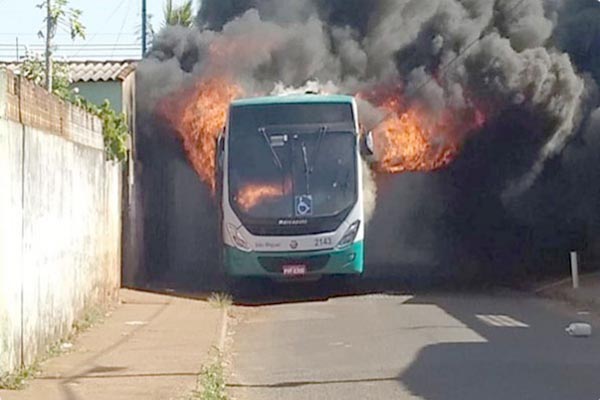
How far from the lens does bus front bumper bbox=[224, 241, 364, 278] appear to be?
2264 centimetres

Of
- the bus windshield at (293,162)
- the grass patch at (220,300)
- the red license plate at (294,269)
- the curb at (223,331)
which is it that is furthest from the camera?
the red license plate at (294,269)

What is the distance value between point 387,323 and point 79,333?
16.3 feet

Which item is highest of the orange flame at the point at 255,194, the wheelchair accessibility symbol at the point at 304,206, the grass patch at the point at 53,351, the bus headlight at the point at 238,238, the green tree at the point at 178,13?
the green tree at the point at 178,13

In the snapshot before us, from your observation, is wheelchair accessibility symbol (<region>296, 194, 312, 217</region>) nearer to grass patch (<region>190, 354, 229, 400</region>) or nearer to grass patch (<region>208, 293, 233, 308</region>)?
grass patch (<region>208, 293, 233, 308</region>)

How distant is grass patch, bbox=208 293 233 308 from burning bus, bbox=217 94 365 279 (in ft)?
Answer: 2.67

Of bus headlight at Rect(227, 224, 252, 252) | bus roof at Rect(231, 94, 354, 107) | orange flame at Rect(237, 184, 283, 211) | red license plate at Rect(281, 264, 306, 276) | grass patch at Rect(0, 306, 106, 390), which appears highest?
bus roof at Rect(231, 94, 354, 107)

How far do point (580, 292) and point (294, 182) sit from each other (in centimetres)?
601

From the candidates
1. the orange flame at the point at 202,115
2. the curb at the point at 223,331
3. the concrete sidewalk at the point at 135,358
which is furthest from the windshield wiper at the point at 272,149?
the orange flame at the point at 202,115

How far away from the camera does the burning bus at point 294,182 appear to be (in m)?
22.4

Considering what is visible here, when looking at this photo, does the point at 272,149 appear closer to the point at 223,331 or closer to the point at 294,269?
the point at 294,269

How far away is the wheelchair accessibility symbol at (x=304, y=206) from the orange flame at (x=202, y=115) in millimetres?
5476

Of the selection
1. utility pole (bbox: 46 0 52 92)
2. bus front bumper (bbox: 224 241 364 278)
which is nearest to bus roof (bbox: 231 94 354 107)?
bus front bumper (bbox: 224 241 364 278)

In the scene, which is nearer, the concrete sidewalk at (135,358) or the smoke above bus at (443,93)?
the concrete sidewalk at (135,358)

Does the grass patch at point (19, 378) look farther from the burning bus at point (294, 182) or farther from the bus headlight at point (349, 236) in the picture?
the bus headlight at point (349, 236)
